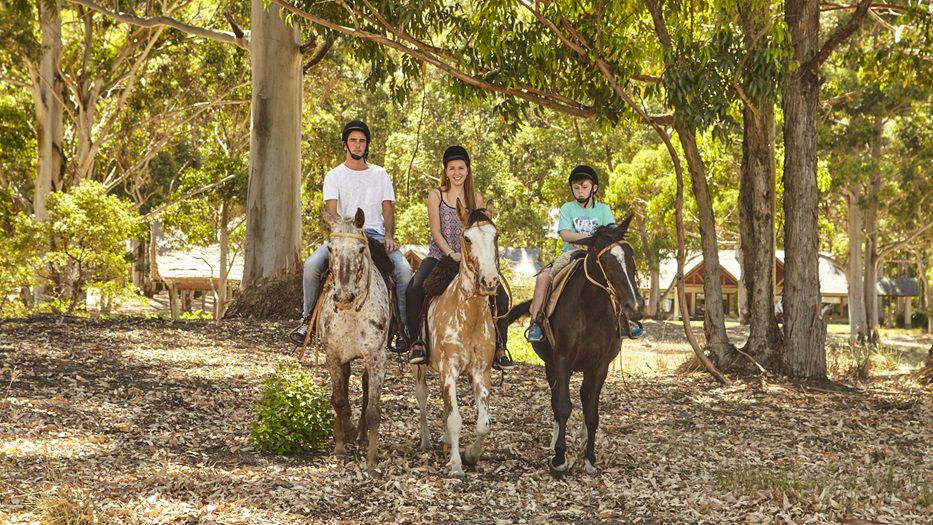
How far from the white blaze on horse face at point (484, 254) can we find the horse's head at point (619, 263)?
101cm

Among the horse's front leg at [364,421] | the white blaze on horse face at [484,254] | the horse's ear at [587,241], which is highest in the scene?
the horse's ear at [587,241]

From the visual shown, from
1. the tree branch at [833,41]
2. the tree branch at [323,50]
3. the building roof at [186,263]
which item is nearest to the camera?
the tree branch at [833,41]

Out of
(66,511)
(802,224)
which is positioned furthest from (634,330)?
(802,224)

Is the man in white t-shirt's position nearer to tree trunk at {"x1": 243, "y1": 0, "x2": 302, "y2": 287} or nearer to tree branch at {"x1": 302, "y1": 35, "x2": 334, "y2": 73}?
tree branch at {"x1": 302, "y1": 35, "x2": 334, "y2": 73}

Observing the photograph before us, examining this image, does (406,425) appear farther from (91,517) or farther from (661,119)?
(661,119)

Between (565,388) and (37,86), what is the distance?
21.1m

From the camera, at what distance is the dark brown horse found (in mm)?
7281

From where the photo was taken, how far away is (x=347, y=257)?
6.73 meters

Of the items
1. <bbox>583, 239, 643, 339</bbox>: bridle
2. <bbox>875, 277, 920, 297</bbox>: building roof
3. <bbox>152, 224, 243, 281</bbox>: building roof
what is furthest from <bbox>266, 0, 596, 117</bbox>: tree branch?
<bbox>875, 277, 920, 297</bbox>: building roof

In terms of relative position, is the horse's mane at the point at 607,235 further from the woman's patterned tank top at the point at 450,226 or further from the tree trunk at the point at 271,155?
the tree trunk at the point at 271,155

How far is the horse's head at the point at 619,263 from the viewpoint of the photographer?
696 cm

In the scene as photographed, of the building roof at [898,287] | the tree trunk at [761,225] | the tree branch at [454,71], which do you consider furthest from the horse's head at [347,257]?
the building roof at [898,287]

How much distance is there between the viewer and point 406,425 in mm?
9430

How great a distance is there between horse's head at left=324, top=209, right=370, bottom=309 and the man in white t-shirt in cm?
64
